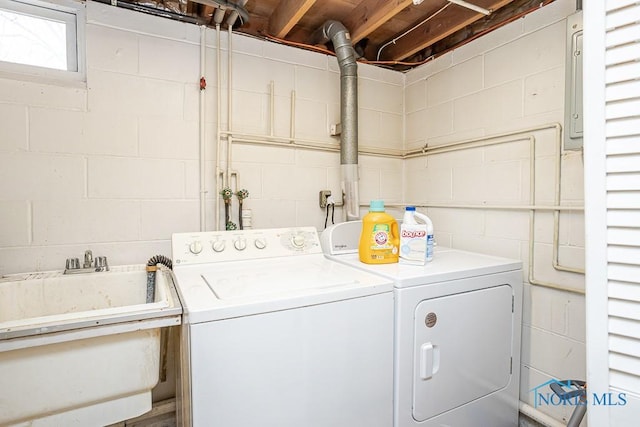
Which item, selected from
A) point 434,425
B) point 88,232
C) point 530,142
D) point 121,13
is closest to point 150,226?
point 88,232

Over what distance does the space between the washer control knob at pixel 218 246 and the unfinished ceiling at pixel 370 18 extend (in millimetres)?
1161

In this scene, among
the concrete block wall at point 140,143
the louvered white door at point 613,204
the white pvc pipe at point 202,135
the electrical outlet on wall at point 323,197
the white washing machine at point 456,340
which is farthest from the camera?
the electrical outlet on wall at point 323,197

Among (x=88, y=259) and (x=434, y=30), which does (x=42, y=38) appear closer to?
(x=88, y=259)

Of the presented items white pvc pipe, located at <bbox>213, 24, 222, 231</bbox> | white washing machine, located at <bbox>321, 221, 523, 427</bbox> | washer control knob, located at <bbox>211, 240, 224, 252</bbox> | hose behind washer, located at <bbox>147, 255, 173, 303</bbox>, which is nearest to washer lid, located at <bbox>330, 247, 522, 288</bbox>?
white washing machine, located at <bbox>321, 221, 523, 427</bbox>

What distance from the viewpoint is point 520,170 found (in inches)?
68.3

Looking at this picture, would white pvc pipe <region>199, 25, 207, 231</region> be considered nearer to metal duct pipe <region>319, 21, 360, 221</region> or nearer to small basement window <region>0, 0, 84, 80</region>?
small basement window <region>0, 0, 84, 80</region>

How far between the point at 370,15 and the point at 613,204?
162 cm

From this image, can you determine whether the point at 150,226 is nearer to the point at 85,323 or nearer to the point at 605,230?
the point at 85,323

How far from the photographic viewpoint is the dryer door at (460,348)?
51.1 inches

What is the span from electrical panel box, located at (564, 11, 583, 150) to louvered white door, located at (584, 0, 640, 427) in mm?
669

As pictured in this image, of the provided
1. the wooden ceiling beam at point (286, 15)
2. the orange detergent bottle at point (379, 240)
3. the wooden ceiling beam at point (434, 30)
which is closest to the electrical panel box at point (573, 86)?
the wooden ceiling beam at point (434, 30)

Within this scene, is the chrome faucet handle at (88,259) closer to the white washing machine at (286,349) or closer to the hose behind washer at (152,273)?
the hose behind washer at (152,273)

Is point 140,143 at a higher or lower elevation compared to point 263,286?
higher

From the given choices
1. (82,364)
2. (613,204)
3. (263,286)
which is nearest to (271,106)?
(263,286)
